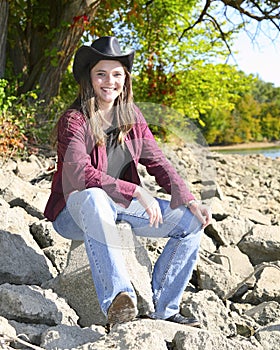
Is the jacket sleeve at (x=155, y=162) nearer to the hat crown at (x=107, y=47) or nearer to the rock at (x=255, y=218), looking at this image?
the hat crown at (x=107, y=47)

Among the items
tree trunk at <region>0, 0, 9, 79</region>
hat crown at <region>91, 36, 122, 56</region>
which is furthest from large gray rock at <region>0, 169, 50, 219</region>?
tree trunk at <region>0, 0, 9, 79</region>

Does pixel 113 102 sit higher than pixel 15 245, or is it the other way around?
pixel 113 102

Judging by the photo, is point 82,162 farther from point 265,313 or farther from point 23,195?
point 23,195

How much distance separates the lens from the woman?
121 inches

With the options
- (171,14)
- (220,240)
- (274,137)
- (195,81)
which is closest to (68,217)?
(220,240)

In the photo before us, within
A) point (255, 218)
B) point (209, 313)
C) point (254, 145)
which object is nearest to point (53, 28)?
point (255, 218)

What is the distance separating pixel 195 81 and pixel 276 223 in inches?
313

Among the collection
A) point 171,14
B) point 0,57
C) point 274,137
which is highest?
point 171,14

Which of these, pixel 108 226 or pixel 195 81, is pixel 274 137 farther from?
pixel 108 226

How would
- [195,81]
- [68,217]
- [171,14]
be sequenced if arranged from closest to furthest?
[68,217]
[171,14]
[195,81]

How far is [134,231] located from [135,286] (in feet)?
1.11

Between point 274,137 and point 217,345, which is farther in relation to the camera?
point 274,137

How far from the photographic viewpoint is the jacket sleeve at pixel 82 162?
127 inches

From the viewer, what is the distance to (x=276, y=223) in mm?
6758
